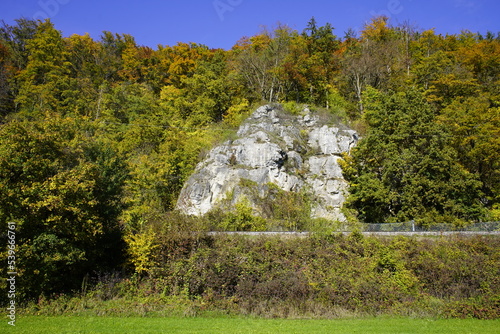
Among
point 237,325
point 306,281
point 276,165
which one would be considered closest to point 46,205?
point 237,325

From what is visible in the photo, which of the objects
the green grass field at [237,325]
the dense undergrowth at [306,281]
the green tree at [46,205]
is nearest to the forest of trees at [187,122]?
the green tree at [46,205]

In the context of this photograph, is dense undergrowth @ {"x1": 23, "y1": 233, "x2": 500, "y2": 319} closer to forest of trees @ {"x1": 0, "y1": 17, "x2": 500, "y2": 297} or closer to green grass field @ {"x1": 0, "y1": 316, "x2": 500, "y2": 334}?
green grass field @ {"x1": 0, "y1": 316, "x2": 500, "y2": 334}

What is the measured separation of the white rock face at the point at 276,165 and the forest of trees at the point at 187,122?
1992 millimetres

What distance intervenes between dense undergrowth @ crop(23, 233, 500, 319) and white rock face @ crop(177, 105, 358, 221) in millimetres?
8018

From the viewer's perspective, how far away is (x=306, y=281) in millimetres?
17078

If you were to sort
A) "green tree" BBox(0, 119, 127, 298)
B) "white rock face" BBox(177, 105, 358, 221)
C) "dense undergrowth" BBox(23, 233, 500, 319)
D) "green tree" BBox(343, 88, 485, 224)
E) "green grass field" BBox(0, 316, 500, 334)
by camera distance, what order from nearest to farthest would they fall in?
"green grass field" BBox(0, 316, 500, 334), "green tree" BBox(0, 119, 127, 298), "dense undergrowth" BBox(23, 233, 500, 319), "green tree" BBox(343, 88, 485, 224), "white rock face" BBox(177, 105, 358, 221)

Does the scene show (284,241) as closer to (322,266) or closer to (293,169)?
(322,266)

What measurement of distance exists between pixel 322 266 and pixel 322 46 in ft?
93.9

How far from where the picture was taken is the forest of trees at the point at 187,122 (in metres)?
15.4

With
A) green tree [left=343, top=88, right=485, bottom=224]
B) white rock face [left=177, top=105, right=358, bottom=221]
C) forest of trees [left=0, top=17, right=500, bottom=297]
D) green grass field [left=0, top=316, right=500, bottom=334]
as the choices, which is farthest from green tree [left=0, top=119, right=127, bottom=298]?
green tree [left=343, top=88, right=485, bottom=224]

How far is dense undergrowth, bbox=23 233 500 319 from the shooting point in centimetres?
1491

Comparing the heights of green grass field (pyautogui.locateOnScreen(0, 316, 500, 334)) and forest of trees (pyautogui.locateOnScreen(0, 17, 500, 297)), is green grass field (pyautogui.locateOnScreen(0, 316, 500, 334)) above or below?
below

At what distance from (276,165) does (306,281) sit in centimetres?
1338

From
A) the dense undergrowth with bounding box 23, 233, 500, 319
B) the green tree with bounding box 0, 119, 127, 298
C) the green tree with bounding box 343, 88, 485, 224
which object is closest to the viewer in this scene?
the green tree with bounding box 0, 119, 127, 298
